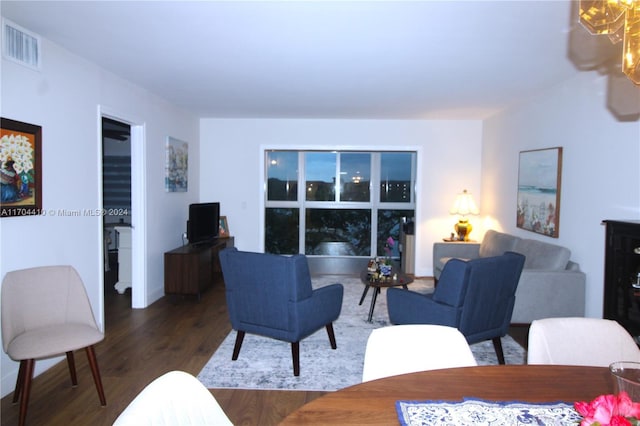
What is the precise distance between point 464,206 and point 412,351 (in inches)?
198

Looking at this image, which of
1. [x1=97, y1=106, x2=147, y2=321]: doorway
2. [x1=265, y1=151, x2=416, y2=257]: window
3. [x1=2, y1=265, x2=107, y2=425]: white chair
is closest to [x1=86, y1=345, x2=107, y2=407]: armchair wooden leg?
[x1=2, y1=265, x2=107, y2=425]: white chair

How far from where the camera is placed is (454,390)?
1301 mm

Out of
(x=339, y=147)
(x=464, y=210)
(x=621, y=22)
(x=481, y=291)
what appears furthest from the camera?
(x=339, y=147)

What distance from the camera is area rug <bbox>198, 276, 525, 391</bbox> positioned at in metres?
3.01

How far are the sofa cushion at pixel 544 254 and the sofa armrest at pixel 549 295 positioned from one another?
17 cm

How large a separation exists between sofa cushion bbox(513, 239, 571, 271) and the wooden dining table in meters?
2.75

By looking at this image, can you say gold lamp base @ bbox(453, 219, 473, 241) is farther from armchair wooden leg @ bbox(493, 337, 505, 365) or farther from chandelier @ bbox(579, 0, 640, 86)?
chandelier @ bbox(579, 0, 640, 86)

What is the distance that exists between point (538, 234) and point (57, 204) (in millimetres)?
4801

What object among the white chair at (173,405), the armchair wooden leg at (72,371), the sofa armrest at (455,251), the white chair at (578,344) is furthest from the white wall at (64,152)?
the sofa armrest at (455,251)

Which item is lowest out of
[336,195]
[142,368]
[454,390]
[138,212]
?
[142,368]

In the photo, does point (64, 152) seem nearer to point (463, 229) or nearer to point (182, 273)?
point (182, 273)

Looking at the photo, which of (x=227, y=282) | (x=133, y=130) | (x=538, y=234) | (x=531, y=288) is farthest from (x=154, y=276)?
(x=538, y=234)

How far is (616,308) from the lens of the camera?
9.91ft

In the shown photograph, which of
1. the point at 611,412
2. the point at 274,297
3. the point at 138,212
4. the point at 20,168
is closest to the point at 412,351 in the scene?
the point at 611,412
